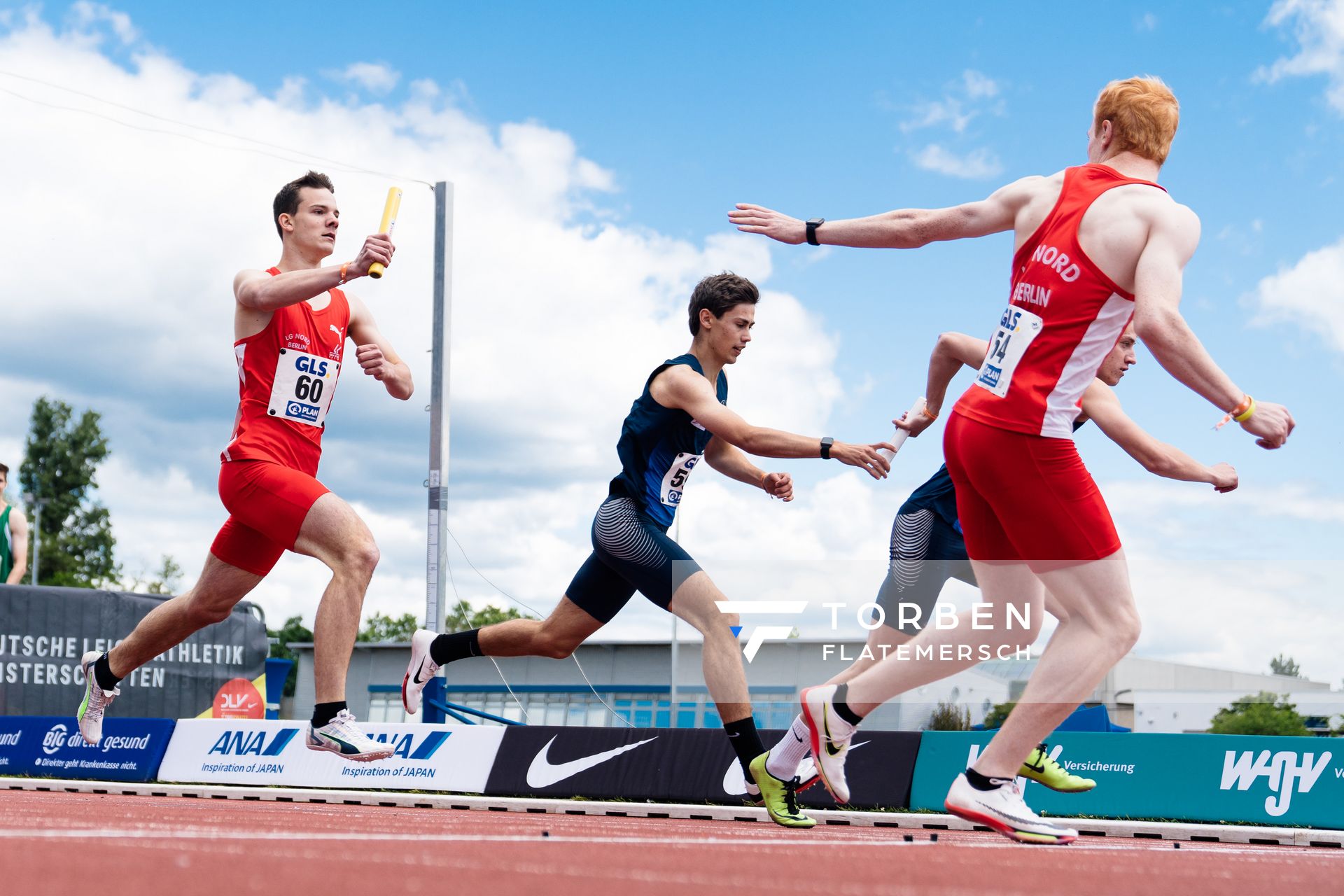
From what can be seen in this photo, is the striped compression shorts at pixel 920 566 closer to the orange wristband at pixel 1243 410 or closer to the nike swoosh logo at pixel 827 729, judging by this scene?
the nike swoosh logo at pixel 827 729

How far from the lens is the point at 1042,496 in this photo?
4.36m

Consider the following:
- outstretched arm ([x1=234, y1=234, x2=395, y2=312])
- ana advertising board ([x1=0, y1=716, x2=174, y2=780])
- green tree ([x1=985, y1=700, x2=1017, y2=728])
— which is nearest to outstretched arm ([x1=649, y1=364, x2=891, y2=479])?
outstretched arm ([x1=234, y1=234, x2=395, y2=312])

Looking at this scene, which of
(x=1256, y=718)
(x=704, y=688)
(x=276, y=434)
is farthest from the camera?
(x=1256, y=718)

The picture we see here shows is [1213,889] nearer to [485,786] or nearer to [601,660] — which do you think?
[485,786]

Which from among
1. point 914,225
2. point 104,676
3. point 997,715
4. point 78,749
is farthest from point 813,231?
point 997,715

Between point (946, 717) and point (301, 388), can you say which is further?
point (946, 717)

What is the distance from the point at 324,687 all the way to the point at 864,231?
9.86 ft

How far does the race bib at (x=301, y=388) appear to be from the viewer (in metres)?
6.23

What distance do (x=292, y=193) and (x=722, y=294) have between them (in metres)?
2.14

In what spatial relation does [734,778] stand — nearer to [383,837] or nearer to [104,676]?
[104,676]

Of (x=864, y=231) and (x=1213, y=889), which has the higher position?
(x=864, y=231)

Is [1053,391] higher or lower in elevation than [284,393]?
lower

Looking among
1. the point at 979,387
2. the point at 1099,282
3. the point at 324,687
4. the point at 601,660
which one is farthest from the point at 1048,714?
the point at 601,660

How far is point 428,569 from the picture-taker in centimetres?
1434
